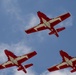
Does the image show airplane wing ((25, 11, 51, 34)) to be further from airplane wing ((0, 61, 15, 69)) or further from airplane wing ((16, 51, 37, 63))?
airplane wing ((0, 61, 15, 69))

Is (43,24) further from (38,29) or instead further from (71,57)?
(71,57)

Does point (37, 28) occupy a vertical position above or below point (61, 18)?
above

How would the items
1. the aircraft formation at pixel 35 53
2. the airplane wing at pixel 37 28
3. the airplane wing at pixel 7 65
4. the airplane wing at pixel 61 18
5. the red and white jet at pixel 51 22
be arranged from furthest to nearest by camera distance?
1. the airplane wing at pixel 37 28
2. the airplane wing at pixel 7 65
3. the airplane wing at pixel 61 18
4. the red and white jet at pixel 51 22
5. the aircraft formation at pixel 35 53

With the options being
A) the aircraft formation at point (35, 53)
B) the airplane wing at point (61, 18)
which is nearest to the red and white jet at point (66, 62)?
the aircraft formation at point (35, 53)

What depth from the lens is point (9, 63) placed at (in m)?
140

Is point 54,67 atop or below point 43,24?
below

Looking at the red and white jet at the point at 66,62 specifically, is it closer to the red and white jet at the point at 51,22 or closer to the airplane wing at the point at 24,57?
the red and white jet at the point at 51,22

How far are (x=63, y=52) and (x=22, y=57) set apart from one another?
1285 cm

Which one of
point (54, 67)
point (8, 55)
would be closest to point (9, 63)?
point (8, 55)

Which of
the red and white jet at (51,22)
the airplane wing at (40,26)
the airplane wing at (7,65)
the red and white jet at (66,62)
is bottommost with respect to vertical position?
the red and white jet at (66,62)

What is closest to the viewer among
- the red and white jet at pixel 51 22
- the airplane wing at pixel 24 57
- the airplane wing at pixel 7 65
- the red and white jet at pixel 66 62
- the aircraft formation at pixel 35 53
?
the red and white jet at pixel 66 62

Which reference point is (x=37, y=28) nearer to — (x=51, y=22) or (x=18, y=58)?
(x=51, y=22)

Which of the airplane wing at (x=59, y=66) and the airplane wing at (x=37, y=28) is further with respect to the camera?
the airplane wing at (x=37, y=28)

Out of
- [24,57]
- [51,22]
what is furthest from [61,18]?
[24,57]
